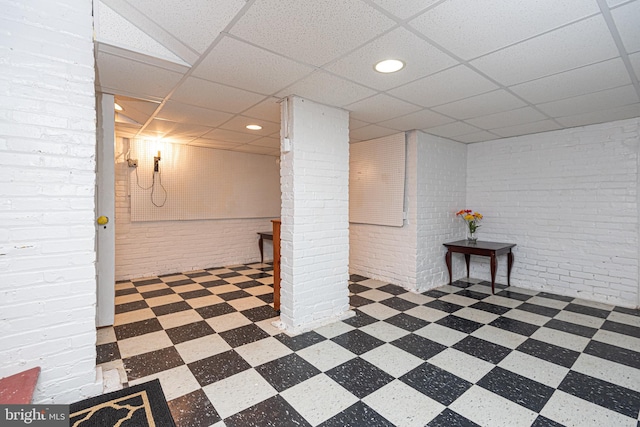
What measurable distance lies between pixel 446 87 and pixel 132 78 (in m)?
2.68

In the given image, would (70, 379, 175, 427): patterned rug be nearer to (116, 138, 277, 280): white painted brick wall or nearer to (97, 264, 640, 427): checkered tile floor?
(97, 264, 640, 427): checkered tile floor

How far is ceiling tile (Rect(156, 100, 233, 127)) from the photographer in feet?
10.6

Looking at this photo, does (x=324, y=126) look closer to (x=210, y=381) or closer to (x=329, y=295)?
(x=329, y=295)

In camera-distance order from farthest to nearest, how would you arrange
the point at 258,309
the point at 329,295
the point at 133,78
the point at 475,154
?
1. the point at 475,154
2. the point at 258,309
3. the point at 329,295
4. the point at 133,78

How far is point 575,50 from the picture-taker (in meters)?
2.02

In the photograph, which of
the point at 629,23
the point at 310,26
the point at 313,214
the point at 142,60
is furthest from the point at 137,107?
the point at 629,23

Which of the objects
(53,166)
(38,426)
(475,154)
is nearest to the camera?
(38,426)

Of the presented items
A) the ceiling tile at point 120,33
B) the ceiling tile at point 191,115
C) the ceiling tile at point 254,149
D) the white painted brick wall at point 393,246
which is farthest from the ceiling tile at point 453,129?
the ceiling tile at point 120,33

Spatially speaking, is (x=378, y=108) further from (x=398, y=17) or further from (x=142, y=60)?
(x=142, y=60)

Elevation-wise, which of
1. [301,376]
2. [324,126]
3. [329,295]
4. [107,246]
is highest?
[324,126]

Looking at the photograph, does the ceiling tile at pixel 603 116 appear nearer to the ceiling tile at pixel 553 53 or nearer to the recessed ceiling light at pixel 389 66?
the ceiling tile at pixel 553 53

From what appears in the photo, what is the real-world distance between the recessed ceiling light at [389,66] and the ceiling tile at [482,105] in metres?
1.07

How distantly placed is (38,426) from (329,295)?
2.31 m

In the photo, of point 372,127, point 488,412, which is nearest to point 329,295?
point 488,412
